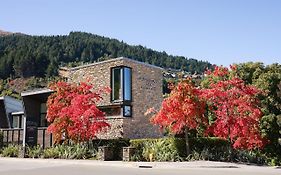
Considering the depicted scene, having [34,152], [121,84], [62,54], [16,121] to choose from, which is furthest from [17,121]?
[62,54]

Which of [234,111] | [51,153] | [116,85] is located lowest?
[51,153]

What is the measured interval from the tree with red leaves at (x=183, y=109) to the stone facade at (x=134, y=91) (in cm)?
690

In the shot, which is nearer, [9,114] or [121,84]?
[121,84]

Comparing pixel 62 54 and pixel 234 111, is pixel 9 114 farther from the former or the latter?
pixel 62 54

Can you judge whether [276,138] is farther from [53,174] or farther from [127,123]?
[53,174]

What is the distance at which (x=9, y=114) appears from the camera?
37719 millimetres

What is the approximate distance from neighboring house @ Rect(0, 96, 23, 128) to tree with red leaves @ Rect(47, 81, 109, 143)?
12.5 meters

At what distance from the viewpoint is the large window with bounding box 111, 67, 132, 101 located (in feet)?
93.6

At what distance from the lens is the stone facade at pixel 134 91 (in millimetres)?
28177

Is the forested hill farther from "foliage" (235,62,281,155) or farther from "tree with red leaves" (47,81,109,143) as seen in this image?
"foliage" (235,62,281,155)

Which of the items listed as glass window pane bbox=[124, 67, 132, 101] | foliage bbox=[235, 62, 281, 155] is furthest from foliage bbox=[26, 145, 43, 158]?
foliage bbox=[235, 62, 281, 155]

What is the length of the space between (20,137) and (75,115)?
363 inches

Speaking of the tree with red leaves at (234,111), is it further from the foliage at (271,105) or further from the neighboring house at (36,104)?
the neighboring house at (36,104)

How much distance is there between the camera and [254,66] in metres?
33.6
